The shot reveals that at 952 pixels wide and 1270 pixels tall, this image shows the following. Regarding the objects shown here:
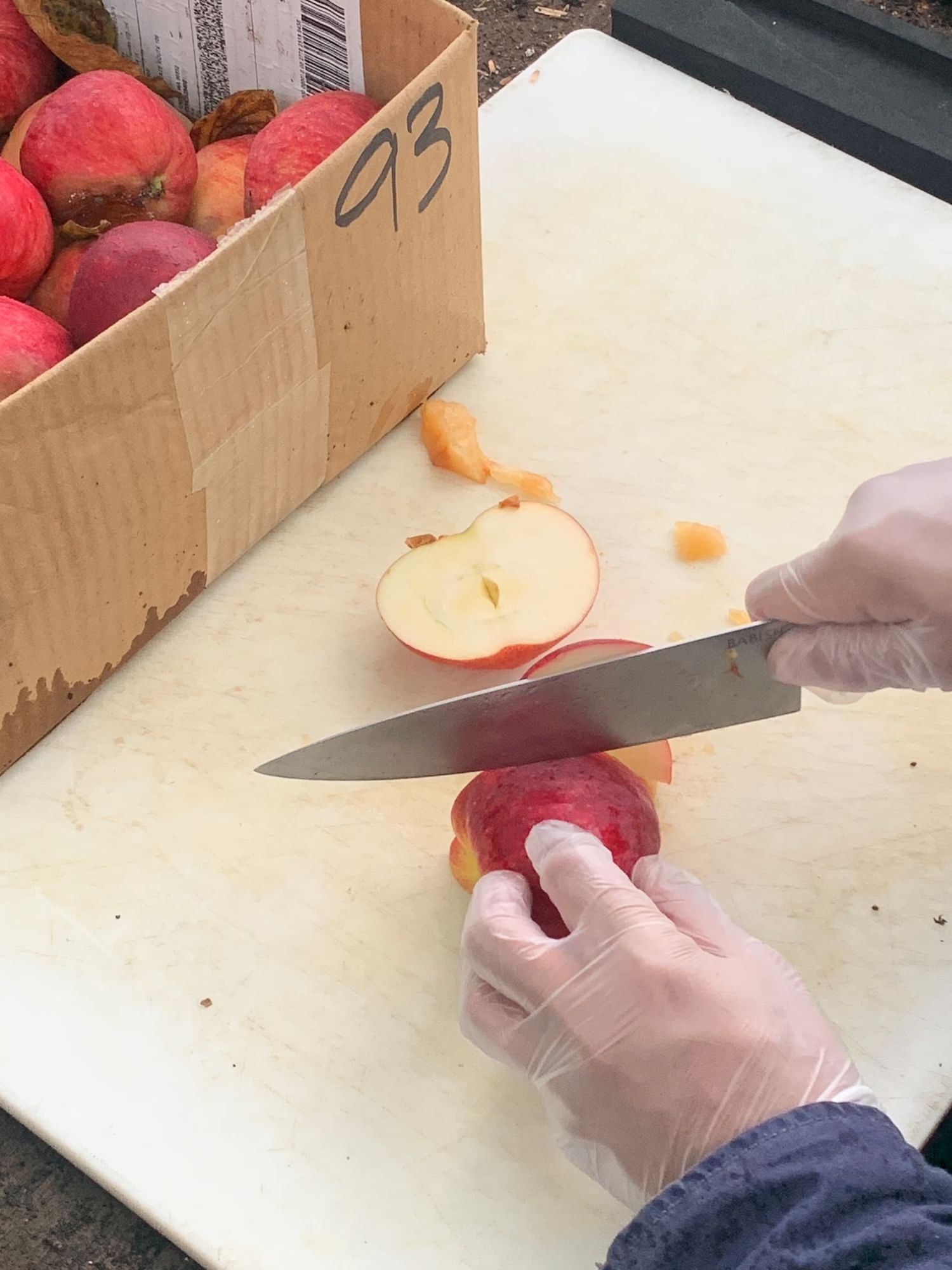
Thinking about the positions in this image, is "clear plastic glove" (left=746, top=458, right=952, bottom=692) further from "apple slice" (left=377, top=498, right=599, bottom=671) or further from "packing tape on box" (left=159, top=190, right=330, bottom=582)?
"packing tape on box" (left=159, top=190, right=330, bottom=582)

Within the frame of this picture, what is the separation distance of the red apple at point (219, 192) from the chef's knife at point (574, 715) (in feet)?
1.93

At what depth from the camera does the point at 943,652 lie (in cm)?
90

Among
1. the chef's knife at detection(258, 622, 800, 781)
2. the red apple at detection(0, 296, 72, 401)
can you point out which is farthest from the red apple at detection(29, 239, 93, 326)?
the chef's knife at detection(258, 622, 800, 781)

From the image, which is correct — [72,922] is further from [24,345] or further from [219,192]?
[219,192]

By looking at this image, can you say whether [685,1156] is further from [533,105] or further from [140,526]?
[533,105]

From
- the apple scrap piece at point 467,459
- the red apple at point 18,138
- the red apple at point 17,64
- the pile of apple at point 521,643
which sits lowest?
the pile of apple at point 521,643

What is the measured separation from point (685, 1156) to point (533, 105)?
4.32 feet

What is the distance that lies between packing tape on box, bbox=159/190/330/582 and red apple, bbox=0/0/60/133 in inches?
19.0

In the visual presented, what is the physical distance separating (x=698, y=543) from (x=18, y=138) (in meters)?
0.80

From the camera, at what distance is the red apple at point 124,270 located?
3.45ft

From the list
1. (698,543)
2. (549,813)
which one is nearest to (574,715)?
(549,813)

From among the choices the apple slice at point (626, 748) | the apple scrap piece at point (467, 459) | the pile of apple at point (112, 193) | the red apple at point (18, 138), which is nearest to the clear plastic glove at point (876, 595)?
the apple slice at point (626, 748)

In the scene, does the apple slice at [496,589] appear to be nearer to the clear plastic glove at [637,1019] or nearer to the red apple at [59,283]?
the clear plastic glove at [637,1019]

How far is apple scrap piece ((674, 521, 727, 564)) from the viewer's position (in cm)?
122
